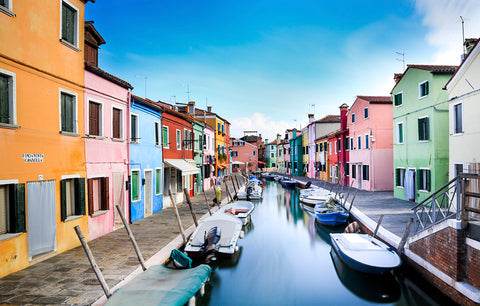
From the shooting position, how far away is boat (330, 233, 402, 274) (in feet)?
27.0

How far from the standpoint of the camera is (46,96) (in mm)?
8164

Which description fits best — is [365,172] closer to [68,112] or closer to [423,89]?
[423,89]

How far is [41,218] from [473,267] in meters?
10.3

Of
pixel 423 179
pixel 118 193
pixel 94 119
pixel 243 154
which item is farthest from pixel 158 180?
pixel 243 154

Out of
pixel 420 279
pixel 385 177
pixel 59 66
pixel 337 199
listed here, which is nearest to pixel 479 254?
pixel 420 279

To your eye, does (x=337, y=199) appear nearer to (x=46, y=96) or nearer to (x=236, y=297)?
(x=236, y=297)

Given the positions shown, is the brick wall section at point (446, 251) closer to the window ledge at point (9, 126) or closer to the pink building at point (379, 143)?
the window ledge at point (9, 126)

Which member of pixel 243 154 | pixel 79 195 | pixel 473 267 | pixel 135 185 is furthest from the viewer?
pixel 243 154

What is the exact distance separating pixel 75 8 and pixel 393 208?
16.2m

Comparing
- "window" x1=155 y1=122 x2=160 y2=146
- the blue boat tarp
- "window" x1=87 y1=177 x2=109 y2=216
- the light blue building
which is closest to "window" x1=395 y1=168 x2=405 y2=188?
the light blue building

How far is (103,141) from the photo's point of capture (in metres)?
10.9

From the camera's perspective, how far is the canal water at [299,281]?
7.89 m

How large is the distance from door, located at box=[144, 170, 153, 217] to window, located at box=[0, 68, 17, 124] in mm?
7645

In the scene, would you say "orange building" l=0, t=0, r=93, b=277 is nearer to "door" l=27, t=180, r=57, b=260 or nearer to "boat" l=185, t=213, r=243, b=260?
"door" l=27, t=180, r=57, b=260
